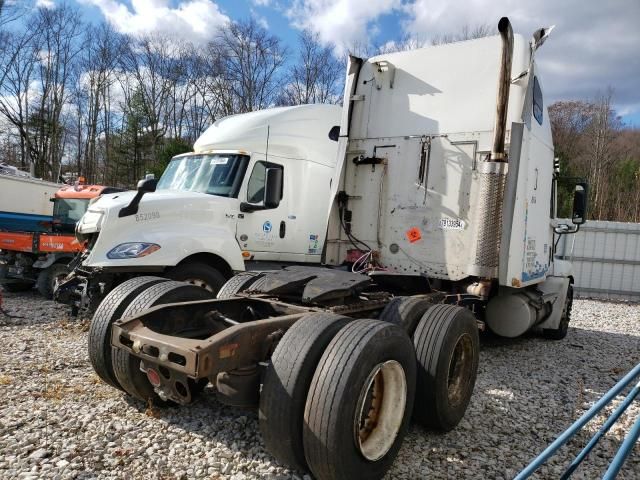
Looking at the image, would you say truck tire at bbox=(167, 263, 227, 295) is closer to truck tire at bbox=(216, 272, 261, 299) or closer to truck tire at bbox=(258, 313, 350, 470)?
truck tire at bbox=(216, 272, 261, 299)

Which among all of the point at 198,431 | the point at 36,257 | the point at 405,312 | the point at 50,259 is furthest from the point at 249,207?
the point at 36,257

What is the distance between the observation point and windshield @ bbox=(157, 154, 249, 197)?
705 cm

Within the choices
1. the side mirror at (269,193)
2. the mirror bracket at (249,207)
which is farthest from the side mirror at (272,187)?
the mirror bracket at (249,207)

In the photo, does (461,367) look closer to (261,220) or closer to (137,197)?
(261,220)

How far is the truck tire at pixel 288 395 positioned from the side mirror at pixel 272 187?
4.28 meters

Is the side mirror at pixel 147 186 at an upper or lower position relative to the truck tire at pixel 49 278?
upper

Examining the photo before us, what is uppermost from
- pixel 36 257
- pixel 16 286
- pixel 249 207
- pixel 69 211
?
→ pixel 249 207

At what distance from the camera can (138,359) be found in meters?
3.49

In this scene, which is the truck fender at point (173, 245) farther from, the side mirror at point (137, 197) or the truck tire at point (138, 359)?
the truck tire at point (138, 359)

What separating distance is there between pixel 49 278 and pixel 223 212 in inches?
183

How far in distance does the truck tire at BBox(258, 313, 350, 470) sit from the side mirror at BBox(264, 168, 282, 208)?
168 inches

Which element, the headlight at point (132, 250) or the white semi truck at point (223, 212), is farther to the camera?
the white semi truck at point (223, 212)

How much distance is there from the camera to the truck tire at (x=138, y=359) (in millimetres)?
3457

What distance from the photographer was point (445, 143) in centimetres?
571
